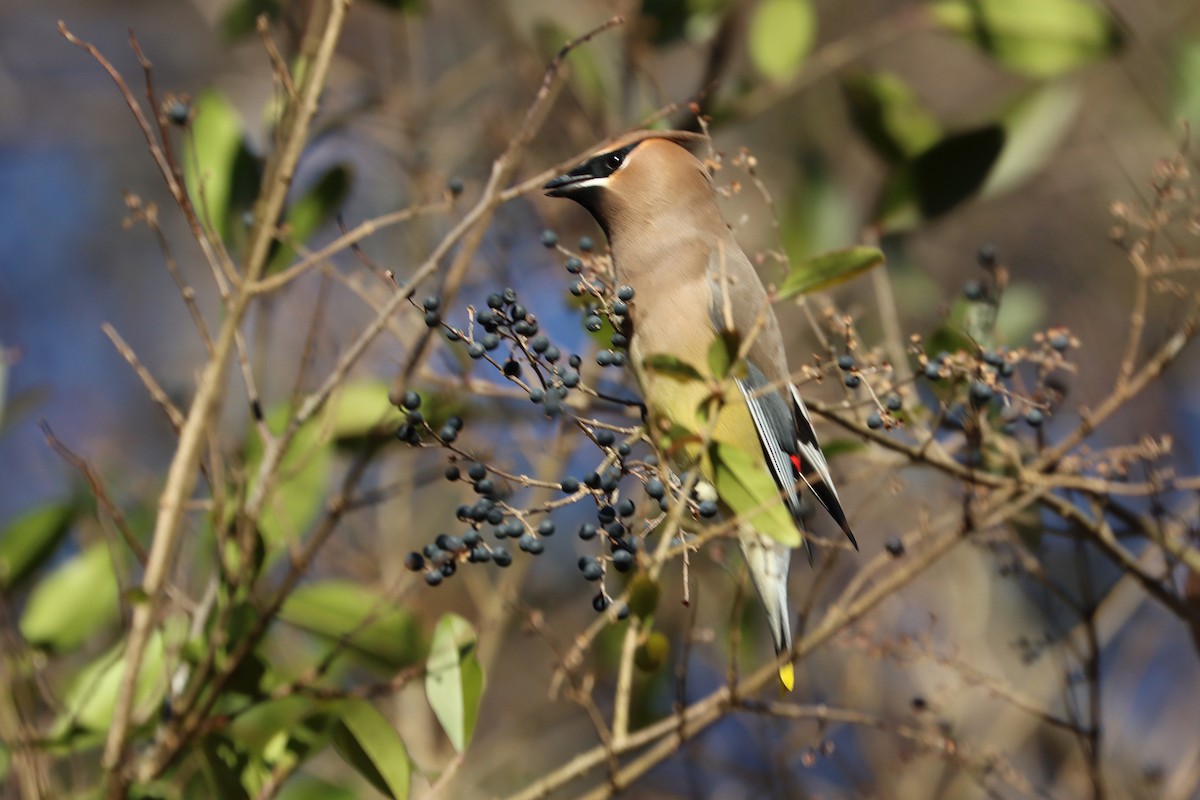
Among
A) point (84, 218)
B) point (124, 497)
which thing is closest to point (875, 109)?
point (124, 497)

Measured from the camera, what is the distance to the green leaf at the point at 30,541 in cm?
215

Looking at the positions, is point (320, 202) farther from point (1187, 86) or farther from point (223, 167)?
point (1187, 86)

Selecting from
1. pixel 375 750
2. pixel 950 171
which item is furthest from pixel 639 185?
pixel 375 750

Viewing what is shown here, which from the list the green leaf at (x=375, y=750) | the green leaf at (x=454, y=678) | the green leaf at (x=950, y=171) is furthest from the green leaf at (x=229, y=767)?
the green leaf at (x=950, y=171)

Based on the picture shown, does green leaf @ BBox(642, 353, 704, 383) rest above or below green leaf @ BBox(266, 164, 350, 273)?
below

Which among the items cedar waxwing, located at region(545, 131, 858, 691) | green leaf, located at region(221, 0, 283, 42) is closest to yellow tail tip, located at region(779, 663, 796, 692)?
cedar waxwing, located at region(545, 131, 858, 691)

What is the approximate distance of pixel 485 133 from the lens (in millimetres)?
2977

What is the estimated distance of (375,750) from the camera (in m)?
1.63

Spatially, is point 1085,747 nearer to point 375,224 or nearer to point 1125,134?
point 375,224

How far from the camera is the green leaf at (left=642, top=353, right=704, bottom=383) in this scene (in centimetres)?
143

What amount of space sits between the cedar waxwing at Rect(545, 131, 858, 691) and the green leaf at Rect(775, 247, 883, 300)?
0.11 m

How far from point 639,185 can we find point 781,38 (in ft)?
2.78

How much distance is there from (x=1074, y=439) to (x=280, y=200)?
44.1 inches

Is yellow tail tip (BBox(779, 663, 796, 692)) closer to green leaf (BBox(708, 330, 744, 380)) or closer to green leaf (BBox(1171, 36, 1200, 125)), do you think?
green leaf (BBox(708, 330, 744, 380))
